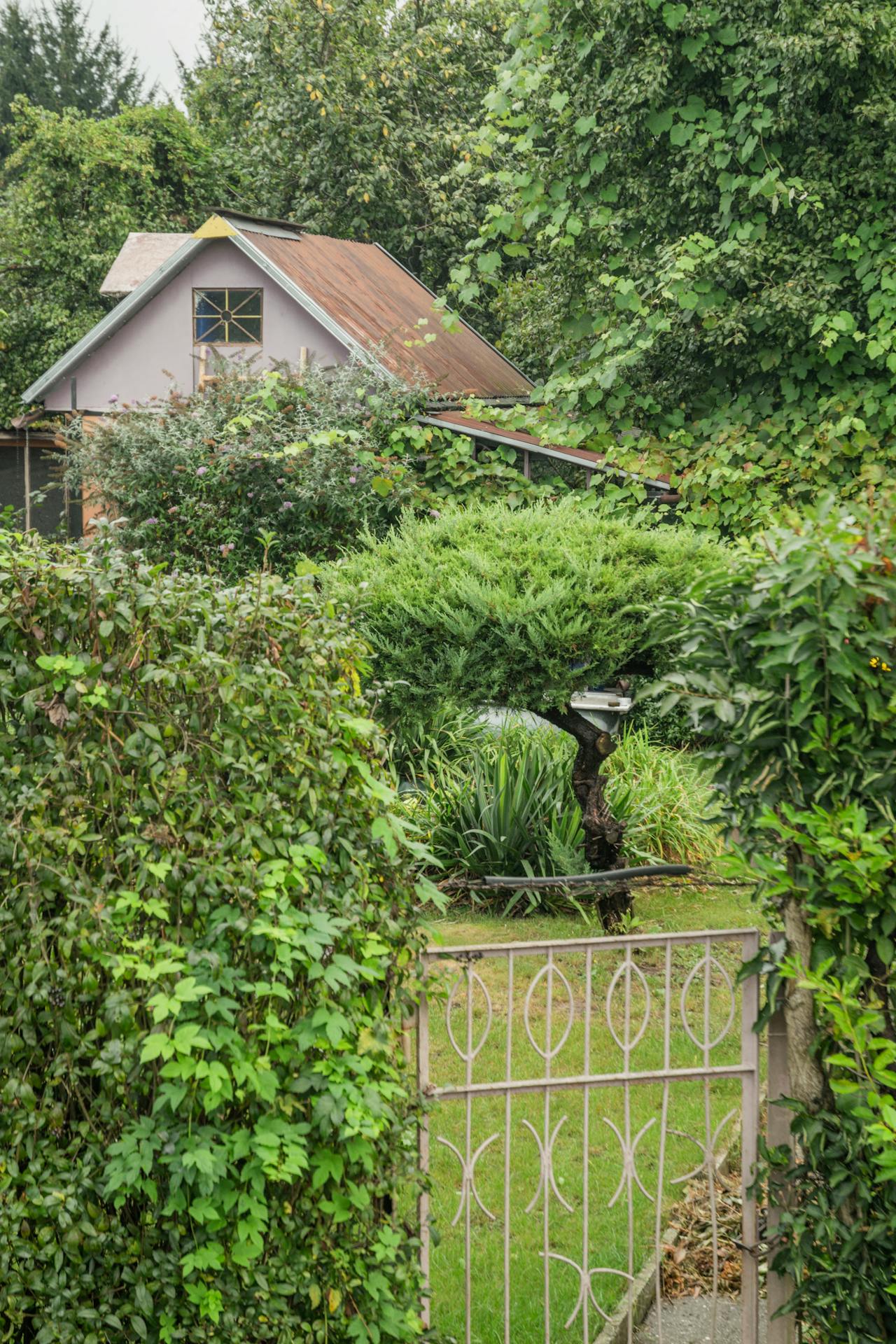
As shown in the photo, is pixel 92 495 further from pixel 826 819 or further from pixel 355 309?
pixel 826 819

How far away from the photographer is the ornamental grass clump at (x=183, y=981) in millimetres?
2637

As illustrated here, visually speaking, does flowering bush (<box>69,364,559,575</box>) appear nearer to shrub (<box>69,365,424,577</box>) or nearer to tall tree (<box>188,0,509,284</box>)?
shrub (<box>69,365,424,577</box>)

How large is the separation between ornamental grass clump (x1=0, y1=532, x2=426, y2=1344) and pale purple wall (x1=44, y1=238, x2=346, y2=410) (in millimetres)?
13055

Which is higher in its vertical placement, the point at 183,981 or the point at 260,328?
the point at 260,328

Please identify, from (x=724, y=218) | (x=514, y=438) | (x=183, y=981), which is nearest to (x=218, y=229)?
(x=514, y=438)

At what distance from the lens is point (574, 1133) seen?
4988mm

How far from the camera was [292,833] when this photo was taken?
9.21ft

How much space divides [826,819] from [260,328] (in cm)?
1512

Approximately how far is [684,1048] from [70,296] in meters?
22.4

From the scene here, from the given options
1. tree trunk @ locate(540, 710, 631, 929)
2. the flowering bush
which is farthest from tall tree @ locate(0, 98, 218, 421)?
tree trunk @ locate(540, 710, 631, 929)

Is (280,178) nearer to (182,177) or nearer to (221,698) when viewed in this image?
(182,177)

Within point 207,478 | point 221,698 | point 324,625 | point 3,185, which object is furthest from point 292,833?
point 3,185

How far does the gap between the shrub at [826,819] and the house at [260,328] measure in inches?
439

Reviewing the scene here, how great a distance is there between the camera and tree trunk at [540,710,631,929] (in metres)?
6.68
